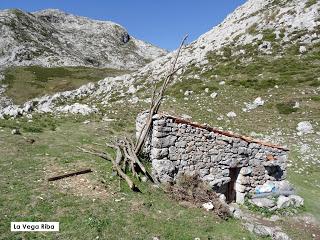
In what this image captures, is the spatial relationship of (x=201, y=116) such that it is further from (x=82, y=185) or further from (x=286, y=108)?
(x=82, y=185)

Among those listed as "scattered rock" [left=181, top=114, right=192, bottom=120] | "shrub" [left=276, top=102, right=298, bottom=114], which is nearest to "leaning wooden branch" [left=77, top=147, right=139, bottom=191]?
"scattered rock" [left=181, top=114, right=192, bottom=120]

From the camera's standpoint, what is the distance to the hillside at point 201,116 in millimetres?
14016

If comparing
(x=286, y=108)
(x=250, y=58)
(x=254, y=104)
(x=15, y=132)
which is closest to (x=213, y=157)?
(x=15, y=132)

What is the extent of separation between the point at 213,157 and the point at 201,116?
17568 mm

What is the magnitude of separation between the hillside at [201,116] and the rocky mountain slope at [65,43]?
61438mm

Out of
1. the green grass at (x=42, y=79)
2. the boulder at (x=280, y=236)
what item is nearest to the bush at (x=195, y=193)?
the boulder at (x=280, y=236)

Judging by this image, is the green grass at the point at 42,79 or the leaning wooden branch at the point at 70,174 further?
the green grass at the point at 42,79

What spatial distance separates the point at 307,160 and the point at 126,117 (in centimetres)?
1444

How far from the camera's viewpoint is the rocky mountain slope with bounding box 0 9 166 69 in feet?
386

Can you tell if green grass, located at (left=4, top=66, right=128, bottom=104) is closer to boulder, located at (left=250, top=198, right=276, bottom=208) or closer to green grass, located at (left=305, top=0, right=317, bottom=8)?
green grass, located at (left=305, top=0, right=317, bottom=8)

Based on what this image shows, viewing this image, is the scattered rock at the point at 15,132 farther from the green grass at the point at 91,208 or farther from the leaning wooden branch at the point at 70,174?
the leaning wooden branch at the point at 70,174

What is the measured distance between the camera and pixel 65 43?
150250 mm

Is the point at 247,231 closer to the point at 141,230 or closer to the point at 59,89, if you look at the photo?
the point at 141,230

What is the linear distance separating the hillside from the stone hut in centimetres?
198
